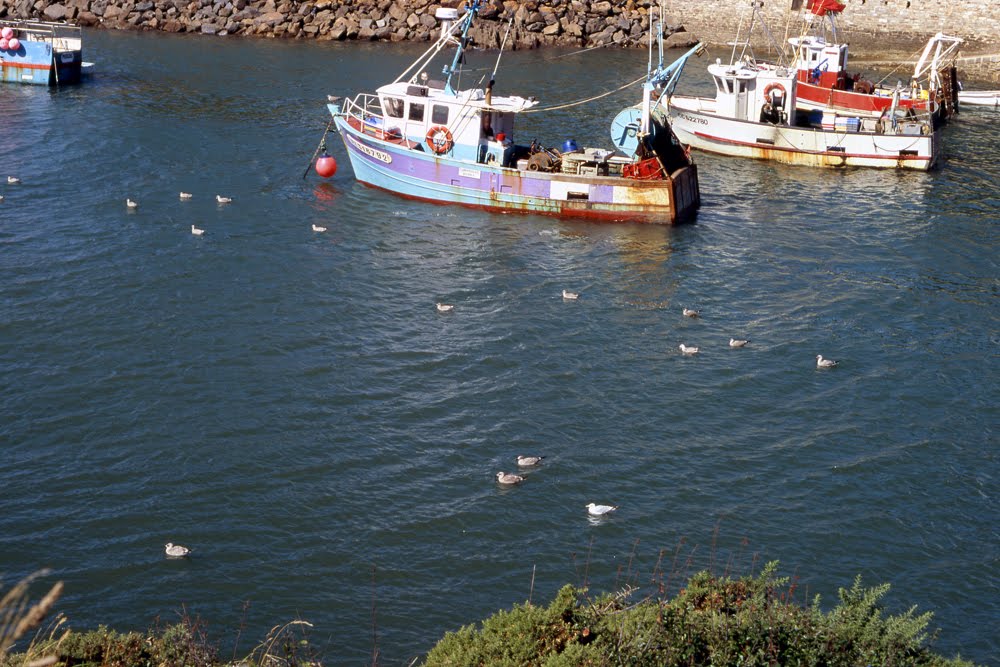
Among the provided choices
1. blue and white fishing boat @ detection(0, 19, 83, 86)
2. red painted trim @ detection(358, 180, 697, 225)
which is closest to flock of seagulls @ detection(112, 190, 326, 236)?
red painted trim @ detection(358, 180, 697, 225)

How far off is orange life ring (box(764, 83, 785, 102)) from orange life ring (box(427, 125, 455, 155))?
52.4ft

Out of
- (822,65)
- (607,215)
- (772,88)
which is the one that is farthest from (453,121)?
(822,65)

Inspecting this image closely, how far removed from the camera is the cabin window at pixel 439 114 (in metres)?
36.1

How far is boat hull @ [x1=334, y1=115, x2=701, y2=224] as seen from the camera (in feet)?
114

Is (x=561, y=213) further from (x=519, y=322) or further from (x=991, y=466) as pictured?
(x=991, y=466)

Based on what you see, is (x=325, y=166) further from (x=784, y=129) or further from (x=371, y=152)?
(x=784, y=129)

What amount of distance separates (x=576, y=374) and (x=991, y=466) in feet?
28.0

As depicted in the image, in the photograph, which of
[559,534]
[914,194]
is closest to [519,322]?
[559,534]

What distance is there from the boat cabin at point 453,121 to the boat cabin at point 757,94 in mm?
13039

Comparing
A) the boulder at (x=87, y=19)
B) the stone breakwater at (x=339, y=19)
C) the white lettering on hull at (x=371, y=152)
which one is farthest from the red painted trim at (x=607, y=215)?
the boulder at (x=87, y=19)

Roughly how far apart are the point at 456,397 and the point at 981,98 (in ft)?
139

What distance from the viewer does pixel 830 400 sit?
24.1 m

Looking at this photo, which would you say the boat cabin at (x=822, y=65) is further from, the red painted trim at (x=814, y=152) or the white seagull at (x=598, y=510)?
the white seagull at (x=598, y=510)

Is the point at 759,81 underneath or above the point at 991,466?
above
